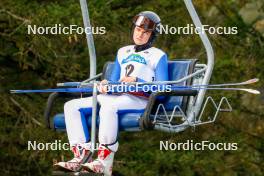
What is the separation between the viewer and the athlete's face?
32.4ft

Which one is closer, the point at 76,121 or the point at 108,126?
the point at 108,126

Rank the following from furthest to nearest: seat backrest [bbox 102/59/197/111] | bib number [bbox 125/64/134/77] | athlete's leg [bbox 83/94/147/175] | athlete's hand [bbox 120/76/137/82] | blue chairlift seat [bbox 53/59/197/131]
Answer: seat backrest [bbox 102/59/197/111] < bib number [bbox 125/64/134/77] < athlete's hand [bbox 120/76/137/82] < blue chairlift seat [bbox 53/59/197/131] < athlete's leg [bbox 83/94/147/175]

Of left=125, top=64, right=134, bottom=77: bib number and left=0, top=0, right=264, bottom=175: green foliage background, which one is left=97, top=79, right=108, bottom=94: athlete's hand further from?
left=0, top=0, right=264, bottom=175: green foliage background

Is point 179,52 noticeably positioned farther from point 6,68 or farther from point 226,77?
point 6,68

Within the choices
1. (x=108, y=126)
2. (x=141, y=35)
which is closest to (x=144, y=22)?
(x=141, y=35)

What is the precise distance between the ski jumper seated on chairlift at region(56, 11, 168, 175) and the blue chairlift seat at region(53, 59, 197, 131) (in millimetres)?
55

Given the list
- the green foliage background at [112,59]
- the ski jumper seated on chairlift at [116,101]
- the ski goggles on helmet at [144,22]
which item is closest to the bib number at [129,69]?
the ski jumper seated on chairlift at [116,101]

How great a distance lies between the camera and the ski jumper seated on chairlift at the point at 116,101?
31.2 feet

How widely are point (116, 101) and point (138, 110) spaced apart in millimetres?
196

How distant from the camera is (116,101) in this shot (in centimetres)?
962

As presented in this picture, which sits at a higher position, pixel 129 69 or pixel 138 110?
pixel 129 69

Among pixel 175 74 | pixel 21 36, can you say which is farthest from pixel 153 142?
pixel 175 74

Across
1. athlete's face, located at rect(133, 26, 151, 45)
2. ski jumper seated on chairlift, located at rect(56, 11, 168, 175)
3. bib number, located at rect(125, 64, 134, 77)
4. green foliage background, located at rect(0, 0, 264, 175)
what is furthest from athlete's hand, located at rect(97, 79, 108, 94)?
green foliage background, located at rect(0, 0, 264, 175)

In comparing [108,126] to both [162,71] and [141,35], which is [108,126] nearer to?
[162,71]
